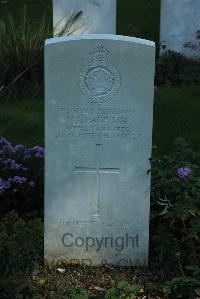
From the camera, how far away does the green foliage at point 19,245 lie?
155 inches

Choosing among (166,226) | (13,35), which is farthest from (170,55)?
(166,226)

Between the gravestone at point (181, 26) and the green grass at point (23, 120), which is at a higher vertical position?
the gravestone at point (181, 26)

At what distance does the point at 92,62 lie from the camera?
4070 mm

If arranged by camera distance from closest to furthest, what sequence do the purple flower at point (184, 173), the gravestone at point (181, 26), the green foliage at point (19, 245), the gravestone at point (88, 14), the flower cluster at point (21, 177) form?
the green foliage at point (19, 245) → the purple flower at point (184, 173) → the flower cluster at point (21, 177) → the gravestone at point (88, 14) → the gravestone at point (181, 26)

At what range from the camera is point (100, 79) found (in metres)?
4.10

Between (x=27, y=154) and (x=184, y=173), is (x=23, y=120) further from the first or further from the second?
(x=184, y=173)

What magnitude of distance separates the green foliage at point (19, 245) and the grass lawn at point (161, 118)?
245 cm

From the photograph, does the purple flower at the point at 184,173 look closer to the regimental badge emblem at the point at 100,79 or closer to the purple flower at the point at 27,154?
the regimental badge emblem at the point at 100,79

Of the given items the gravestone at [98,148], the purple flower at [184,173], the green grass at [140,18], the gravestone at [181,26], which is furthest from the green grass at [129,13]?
the gravestone at [98,148]

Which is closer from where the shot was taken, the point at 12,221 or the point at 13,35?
the point at 12,221

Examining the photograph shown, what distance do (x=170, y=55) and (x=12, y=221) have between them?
6.01m

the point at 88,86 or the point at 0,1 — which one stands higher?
the point at 0,1

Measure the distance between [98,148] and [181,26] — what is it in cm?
625

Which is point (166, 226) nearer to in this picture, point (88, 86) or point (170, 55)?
point (88, 86)
